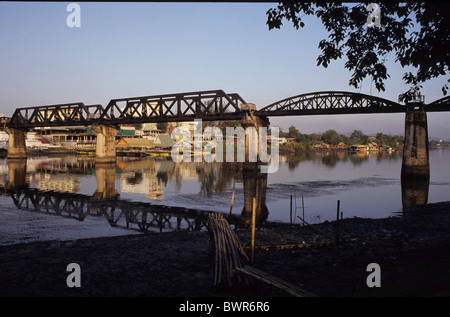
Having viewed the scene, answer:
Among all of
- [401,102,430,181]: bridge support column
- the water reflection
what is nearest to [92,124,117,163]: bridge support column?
[401,102,430,181]: bridge support column

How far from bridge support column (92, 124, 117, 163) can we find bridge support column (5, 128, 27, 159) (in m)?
25.1

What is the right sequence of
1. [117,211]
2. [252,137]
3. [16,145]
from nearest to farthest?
[117,211] < [252,137] < [16,145]

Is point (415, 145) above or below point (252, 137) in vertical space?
below

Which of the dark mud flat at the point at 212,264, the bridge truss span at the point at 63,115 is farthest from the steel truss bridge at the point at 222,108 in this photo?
the dark mud flat at the point at 212,264

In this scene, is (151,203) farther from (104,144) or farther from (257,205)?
(104,144)

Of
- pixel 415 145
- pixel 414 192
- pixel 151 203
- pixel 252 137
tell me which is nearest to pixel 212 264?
pixel 151 203

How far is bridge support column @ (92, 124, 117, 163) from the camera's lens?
261ft

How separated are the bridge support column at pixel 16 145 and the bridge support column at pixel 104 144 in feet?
82.4

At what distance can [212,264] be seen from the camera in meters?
12.0

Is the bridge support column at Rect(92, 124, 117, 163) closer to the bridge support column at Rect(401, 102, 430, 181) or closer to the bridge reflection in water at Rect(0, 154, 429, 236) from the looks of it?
the bridge reflection in water at Rect(0, 154, 429, 236)

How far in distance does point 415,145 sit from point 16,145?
9356 cm

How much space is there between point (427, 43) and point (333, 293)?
9.28 m

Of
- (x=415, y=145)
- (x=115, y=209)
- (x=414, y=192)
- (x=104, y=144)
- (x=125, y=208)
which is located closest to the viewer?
(x=115, y=209)
